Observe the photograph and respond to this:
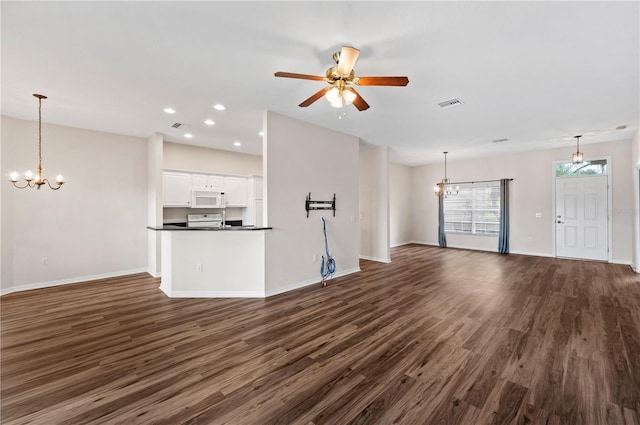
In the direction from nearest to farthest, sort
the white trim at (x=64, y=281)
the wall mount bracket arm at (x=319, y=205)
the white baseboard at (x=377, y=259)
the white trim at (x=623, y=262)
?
1. the white trim at (x=64, y=281)
2. the wall mount bracket arm at (x=319, y=205)
3. the white trim at (x=623, y=262)
4. the white baseboard at (x=377, y=259)

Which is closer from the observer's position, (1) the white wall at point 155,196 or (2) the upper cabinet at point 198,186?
(1) the white wall at point 155,196

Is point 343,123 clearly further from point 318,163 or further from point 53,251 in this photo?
point 53,251

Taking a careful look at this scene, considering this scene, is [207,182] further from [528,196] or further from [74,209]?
[528,196]

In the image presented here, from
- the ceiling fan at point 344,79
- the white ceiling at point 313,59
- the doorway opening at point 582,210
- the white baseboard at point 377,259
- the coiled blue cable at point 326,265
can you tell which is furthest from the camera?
the white baseboard at point 377,259

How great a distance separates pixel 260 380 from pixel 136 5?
10.2 feet

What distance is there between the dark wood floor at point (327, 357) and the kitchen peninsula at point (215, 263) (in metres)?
0.35

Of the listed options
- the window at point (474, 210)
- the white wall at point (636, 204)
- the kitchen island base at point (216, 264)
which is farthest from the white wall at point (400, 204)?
the kitchen island base at point (216, 264)

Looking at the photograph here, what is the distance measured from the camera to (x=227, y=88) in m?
3.40

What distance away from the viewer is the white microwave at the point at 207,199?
20.2 feet

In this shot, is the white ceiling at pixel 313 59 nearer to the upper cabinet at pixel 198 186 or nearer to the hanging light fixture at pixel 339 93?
the hanging light fixture at pixel 339 93

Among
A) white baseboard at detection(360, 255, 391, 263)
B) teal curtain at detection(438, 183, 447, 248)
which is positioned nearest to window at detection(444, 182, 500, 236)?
teal curtain at detection(438, 183, 447, 248)

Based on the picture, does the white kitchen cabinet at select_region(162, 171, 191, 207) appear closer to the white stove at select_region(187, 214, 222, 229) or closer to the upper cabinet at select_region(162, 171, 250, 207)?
the upper cabinet at select_region(162, 171, 250, 207)

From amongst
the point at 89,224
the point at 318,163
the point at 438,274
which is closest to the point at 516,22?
the point at 318,163

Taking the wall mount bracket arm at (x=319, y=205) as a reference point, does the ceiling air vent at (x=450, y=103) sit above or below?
above
